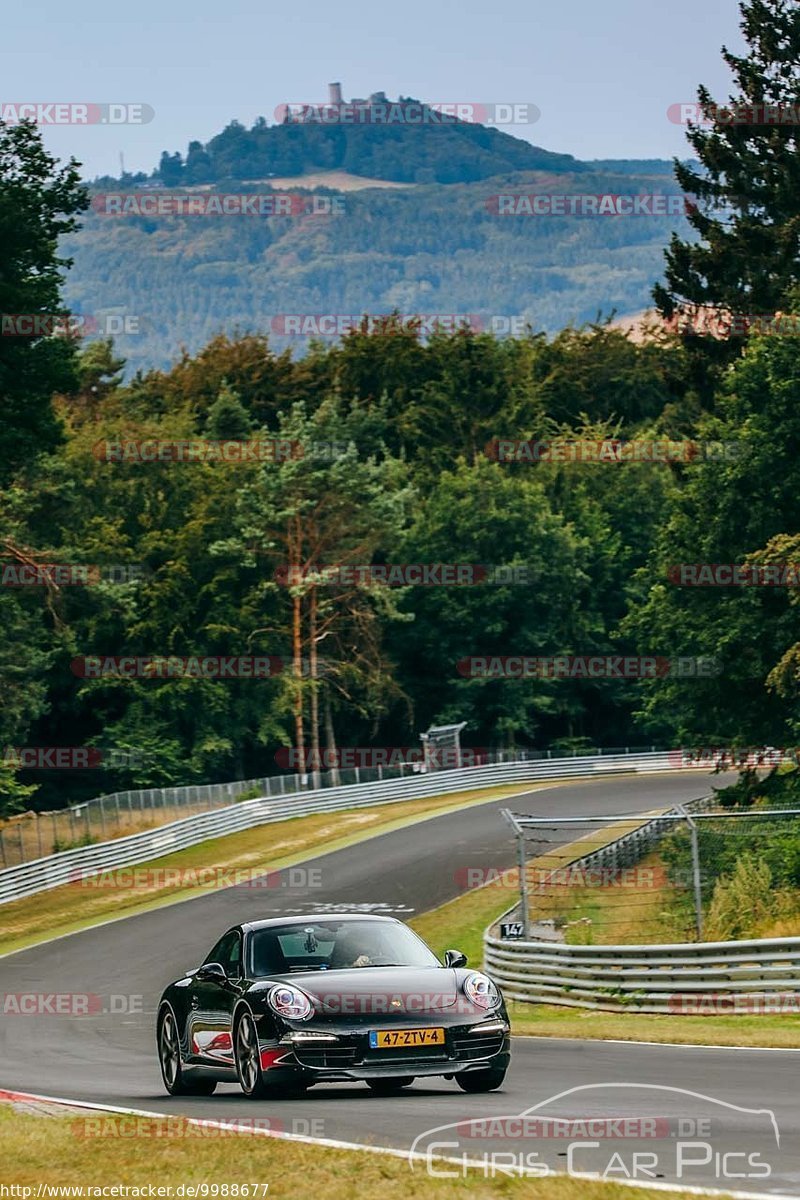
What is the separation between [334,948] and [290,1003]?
109 centimetres

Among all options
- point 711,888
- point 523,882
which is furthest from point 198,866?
point 523,882

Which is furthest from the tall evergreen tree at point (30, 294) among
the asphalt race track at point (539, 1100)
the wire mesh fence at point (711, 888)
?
the wire mesh fence at point (711, 888)

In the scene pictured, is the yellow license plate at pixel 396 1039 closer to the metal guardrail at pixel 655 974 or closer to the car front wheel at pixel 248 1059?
the car front wheel at pixel 248 1059

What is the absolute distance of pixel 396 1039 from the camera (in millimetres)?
12625

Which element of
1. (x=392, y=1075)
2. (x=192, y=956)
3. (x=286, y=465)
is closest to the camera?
(x=392, y=1075)

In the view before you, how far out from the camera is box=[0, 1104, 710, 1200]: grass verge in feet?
27.3

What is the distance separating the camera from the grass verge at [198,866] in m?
46.0

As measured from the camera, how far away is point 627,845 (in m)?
40.9

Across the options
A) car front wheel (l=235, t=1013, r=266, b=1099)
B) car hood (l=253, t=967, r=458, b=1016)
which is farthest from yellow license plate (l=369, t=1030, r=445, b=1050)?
car front wheel (l=235, t=1013, r=266, b=1099)

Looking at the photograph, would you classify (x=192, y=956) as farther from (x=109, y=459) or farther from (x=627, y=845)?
(x=109, y=459)

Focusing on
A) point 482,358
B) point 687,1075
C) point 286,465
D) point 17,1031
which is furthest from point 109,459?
point 687,1075

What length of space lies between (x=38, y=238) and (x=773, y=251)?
71.9 feet

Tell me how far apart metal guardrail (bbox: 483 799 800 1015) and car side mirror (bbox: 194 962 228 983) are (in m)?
8.29

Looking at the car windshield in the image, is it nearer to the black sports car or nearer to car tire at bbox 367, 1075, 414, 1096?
the black sports car
